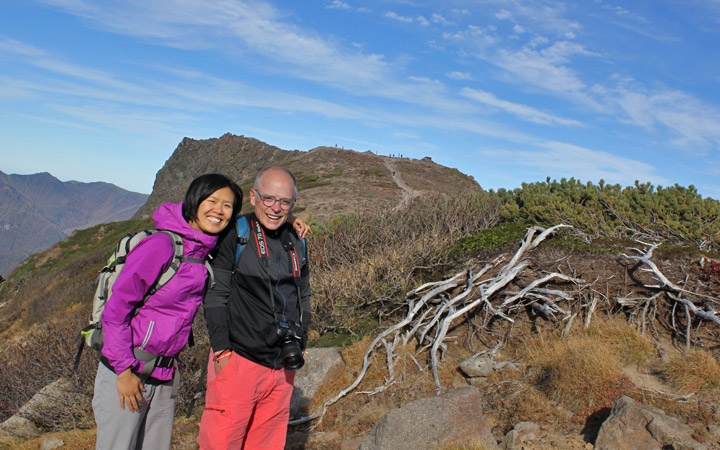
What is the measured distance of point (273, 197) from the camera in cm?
255

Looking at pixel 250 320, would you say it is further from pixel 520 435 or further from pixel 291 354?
pixel 520 435

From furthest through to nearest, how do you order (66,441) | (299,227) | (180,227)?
(66,441), (299,227), (180,227)

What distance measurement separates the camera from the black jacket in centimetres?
252

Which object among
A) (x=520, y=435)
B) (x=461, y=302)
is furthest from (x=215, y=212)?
(x=461, y=302)

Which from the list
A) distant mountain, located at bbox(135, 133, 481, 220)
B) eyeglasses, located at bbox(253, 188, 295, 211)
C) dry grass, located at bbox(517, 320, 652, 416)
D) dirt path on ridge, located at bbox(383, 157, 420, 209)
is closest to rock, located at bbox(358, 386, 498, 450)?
dry grass, located at bbox(517, 320, 652, 416)

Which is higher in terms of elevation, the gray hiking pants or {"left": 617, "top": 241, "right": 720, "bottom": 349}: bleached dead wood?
{"left": 617, "top": 241, "right": 720, "bottom": 349}: bleached dead wood

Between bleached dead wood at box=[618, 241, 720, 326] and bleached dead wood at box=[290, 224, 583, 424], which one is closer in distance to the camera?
bleached dead wood at box=[618, 241, 720, 326]

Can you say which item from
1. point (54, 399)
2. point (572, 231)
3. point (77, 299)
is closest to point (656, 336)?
point (572, 231)

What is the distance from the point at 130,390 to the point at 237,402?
575mm

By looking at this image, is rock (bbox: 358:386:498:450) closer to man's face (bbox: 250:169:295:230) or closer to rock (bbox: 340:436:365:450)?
rock (bbox: 340:436:365:450)

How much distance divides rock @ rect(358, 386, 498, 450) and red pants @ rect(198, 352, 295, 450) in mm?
1478

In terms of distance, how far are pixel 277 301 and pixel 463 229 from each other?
24.1 feet

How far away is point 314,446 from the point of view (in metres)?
4.44

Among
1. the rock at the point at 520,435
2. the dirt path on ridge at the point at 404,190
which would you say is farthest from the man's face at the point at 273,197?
the dirt path on ridge at the point at 404,190
